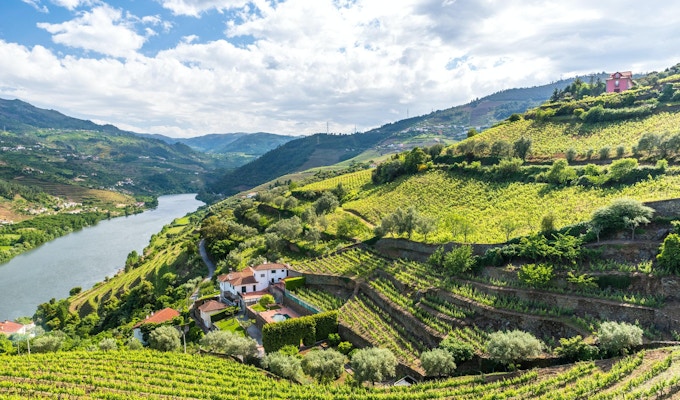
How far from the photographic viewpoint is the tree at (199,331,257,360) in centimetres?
3108

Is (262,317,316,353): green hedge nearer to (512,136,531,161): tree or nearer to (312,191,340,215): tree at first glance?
(312,191,340,215): tree

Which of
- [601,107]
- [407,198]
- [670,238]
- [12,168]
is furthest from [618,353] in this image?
[12,168]

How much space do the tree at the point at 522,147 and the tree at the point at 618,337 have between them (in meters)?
37.7

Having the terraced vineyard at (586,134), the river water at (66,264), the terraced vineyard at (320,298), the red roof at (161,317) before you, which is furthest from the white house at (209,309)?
the terraced vineyard at (586,134)

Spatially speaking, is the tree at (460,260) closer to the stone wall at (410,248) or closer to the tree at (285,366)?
the stone wall at (410,248)

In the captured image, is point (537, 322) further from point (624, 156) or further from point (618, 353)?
point (624, 156)

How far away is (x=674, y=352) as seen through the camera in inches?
784

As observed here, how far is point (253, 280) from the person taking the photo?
4634 centimetres

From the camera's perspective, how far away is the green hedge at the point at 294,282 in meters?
43.1

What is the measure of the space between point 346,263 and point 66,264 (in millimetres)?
76352

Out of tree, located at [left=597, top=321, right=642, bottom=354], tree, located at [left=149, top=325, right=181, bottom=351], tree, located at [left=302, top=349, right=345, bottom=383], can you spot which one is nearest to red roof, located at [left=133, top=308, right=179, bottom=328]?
tree, located at [left=149, top=325, right=181, bottom=351]

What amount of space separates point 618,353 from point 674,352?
2.46 meters

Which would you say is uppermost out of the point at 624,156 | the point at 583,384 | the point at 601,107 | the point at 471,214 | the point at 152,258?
the point at 601,107

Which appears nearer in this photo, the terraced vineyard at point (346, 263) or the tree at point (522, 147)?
the terraced vineyard at point (346, 263)
